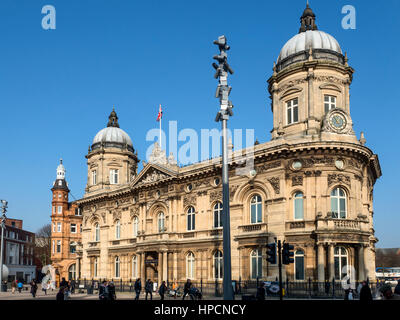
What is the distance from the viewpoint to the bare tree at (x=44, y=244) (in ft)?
333

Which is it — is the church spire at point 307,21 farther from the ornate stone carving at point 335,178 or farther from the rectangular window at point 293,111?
the ornate stone carving at point 335,178

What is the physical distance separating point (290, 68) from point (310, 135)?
6.58 metres

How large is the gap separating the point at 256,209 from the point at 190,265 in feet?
31.9

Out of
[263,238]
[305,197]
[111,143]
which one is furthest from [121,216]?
[305,197]

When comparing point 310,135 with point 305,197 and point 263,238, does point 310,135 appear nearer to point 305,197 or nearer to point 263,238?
point 305,197

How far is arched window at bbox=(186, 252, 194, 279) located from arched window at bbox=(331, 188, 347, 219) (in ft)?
47.7

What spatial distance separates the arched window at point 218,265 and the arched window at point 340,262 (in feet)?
34.4

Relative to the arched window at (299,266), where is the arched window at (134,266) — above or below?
below

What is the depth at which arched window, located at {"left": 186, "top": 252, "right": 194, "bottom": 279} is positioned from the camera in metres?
42.5

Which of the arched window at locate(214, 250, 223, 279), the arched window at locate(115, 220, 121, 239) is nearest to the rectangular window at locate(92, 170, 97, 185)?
the arched window at locate(115, 220, 121, 239)

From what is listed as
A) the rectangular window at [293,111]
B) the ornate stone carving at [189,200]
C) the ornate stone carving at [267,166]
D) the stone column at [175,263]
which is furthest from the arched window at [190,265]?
the rectangular window at [293,111]

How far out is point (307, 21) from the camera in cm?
4241

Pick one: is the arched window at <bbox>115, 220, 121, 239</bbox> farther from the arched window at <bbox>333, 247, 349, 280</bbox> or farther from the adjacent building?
the adjacent building
